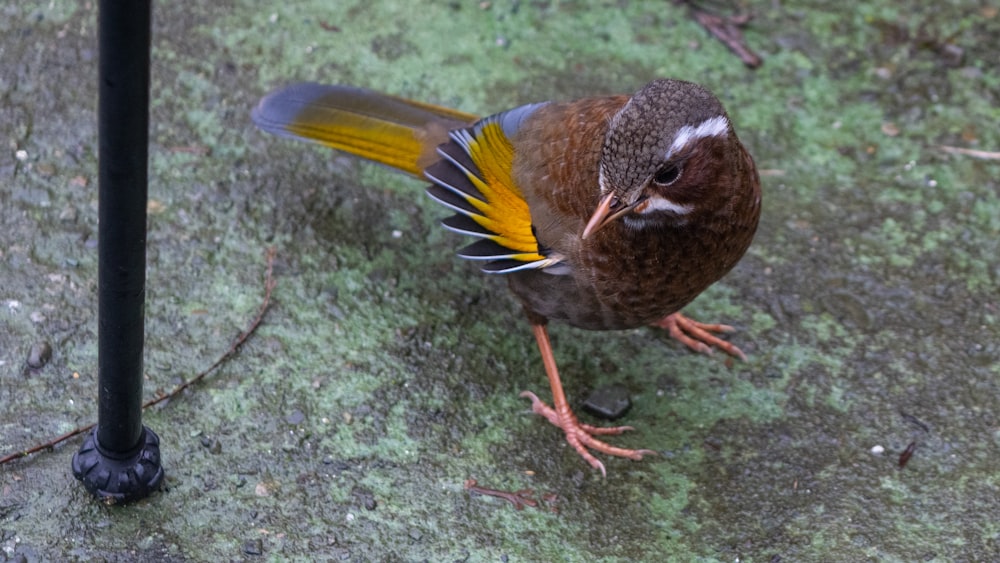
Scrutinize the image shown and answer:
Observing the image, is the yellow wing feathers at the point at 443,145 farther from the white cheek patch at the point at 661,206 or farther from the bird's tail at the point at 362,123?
the white cheek patch at the point at 661,206

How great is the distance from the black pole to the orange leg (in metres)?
1.28

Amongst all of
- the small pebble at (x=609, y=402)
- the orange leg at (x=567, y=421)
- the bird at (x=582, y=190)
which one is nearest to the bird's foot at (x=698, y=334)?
the bird at (x=582, y=190)

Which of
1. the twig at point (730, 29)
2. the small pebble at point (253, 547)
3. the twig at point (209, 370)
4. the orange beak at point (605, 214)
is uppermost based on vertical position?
the orange beak at point (605, 214)

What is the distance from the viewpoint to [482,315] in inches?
158

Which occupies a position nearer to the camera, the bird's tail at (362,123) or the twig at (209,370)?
the twig at (209,370)

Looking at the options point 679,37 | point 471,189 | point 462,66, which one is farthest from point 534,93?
point 471,189

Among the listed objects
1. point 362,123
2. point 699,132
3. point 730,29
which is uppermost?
point 699,132

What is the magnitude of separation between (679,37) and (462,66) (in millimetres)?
1074

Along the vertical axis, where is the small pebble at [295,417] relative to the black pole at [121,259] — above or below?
below

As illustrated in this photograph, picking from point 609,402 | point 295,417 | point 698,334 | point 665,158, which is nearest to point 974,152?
point 698,334

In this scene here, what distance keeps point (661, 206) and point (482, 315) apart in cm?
104

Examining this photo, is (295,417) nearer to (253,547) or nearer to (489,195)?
(253,547)

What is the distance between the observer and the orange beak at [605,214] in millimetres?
3107

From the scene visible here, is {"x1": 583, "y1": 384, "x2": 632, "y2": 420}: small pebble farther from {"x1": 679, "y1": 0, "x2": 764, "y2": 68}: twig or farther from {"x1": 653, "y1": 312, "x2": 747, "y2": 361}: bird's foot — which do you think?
{"x1": 679, "y1": 0, "x2": 764, "y2": 68}: twig
